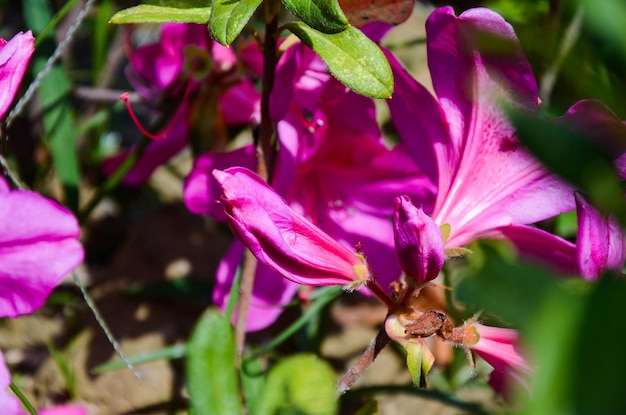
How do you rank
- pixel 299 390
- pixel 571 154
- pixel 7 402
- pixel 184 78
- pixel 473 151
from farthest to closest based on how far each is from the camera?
pixel 184 78 → pixel 473 151 → pixel 7 402 → pixel 299 390 → pixel 571 154

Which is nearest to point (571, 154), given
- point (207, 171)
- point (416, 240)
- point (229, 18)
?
point (416, 240)

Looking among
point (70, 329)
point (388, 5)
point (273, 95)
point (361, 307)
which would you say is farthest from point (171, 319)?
point (388, 5)

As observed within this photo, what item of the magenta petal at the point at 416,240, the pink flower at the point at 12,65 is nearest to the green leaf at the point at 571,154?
the magenta petal at the point at 416,240

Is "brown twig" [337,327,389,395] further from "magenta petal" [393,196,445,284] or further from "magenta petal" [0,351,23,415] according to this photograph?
"magenta petal" [0,351,23,415]

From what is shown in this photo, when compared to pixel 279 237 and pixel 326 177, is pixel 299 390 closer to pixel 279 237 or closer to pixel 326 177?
pixel 279 237

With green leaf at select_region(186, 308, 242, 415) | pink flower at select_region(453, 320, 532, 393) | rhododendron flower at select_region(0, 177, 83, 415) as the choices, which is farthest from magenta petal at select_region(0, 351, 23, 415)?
pink flower at select_region(453, 320, 532, 393)

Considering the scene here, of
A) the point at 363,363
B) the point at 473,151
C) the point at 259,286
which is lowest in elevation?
the point at 259,286

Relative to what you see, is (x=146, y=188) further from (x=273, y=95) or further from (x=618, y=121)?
(x=618, y=121)

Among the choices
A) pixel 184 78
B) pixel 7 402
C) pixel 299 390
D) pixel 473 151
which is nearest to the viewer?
pixel 299 390

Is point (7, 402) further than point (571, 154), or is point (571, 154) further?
point (7, 402)
